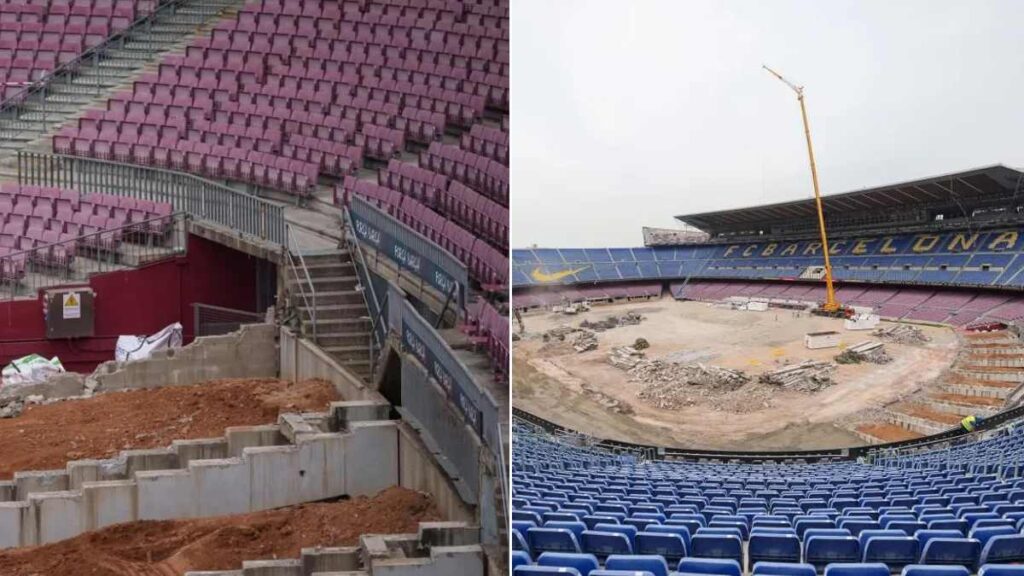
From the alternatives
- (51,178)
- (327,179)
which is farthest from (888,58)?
(51,178)

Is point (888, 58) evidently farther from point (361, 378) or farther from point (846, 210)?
point (361, 378)

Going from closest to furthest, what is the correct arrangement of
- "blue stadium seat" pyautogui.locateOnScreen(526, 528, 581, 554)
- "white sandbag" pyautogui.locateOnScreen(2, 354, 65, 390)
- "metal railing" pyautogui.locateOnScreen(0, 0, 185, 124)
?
"blue stadium seat" pyautogui.locateOnScreen(526, 528, 581, 554) → "white sandbag" pyautogui.locateOnScreen(2, 354, 65, 390) → "metal railing" pyautogui.locateOnScreen(0, 0, 185, 124)

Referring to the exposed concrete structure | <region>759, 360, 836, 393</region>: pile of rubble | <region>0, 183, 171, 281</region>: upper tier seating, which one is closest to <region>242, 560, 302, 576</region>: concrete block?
the exposed concrete structure

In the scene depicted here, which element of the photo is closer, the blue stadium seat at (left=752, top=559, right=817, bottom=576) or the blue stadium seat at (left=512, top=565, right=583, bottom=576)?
the blue stadium seat at (left=512, top=565, right=583, bottom=576)

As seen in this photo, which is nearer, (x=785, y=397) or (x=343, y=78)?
(x=785, y=397)

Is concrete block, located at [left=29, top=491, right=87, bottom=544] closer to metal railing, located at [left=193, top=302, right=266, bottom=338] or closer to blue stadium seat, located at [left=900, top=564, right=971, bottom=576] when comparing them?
metal railing, located at [left=193, top=302, right=266, bottom=338]

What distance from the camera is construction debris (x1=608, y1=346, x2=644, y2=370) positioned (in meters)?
2.39

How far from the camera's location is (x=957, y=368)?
2.79m

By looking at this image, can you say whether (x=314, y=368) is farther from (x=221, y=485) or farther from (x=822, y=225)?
(x=822, y=225)

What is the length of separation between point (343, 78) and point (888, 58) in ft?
10.6

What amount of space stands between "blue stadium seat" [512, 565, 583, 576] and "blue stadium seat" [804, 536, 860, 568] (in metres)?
0.77

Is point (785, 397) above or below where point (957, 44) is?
below

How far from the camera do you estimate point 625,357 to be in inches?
95.1

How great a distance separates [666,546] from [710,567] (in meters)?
0.24
